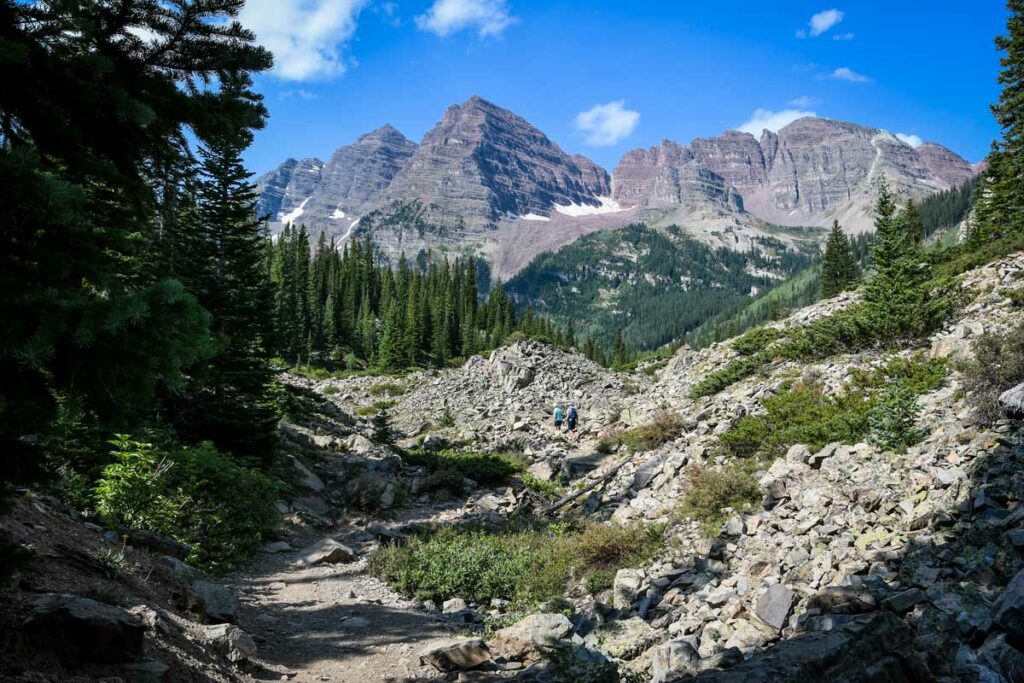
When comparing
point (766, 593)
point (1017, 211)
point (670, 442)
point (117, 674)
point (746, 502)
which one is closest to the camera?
point (117, 674)

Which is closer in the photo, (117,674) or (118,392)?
(118,392)

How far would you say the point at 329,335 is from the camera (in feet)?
247

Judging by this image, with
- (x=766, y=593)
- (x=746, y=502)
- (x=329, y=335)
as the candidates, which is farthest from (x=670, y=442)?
(x=329, y=335)

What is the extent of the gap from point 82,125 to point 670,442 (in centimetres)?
1679

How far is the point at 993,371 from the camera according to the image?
32.4 feet

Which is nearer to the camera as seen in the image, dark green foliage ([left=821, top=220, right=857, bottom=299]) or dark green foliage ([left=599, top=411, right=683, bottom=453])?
dark green foliage ([left=599, top=411, right=683, bottom=453])

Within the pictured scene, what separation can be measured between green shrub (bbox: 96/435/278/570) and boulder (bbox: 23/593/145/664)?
15.0 feet

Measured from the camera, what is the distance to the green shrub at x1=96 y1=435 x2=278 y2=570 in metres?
9.24

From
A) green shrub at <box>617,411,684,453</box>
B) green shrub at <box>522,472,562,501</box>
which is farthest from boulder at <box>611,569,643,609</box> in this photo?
green shrub at <box>617,411,684,453</box>

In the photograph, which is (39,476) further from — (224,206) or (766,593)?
(224,206)

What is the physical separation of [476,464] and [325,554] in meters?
10.3

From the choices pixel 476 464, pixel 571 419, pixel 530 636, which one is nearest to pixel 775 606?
pixel 530 636

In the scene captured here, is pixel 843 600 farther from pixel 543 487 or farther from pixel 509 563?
pixel 543 487

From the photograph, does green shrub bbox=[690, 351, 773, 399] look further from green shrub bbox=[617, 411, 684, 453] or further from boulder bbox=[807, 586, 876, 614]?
boulder bbox=[807, 586, 876, 614]
